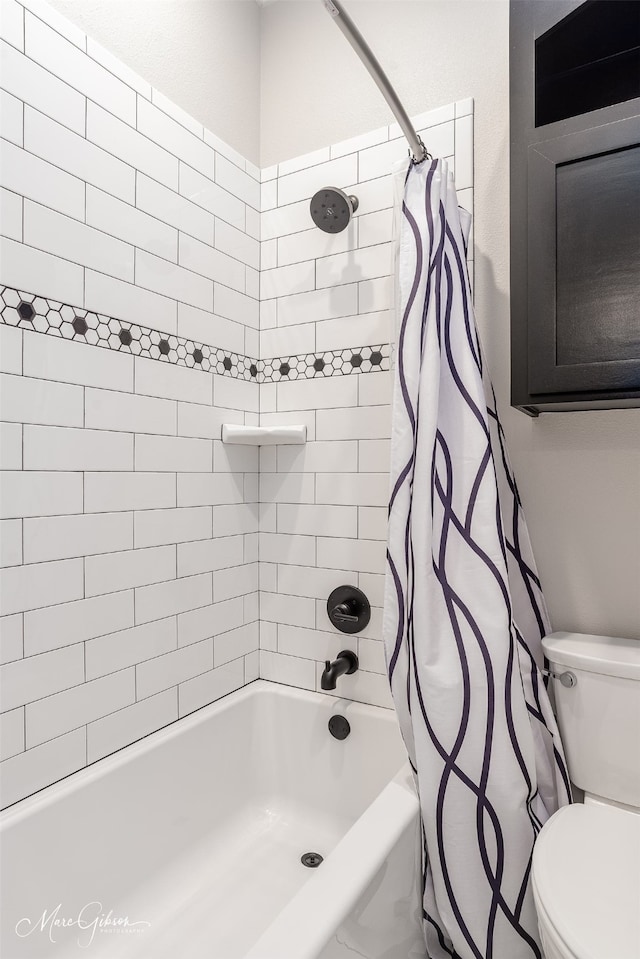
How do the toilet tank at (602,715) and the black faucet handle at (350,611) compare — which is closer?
the toilet tank at (602,715)

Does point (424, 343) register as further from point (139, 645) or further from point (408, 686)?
point (139, 645)

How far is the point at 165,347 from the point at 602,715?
1.45 m

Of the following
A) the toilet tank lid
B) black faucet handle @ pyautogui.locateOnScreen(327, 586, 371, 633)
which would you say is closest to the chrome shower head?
black faucet handle @ pyautogui.locateOnScreen(327, 586, 371, 633)

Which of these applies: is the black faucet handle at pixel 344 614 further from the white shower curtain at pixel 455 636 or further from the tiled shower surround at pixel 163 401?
the white shower curtain at pixel 455 636

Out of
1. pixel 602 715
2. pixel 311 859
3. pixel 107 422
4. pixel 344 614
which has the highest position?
pixel 107 422

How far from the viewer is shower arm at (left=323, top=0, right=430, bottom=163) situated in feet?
3.38

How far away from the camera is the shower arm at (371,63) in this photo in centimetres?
103

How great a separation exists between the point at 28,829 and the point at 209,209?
67.3 inches

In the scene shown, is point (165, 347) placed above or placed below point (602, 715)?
above

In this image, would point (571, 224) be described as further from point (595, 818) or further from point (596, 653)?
point (595, 818)

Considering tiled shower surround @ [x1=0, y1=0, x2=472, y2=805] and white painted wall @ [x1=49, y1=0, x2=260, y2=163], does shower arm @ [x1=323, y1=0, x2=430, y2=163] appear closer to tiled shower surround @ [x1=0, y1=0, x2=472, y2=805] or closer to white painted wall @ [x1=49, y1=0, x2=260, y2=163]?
tiled shower surround @ [x1=0, y1=0, x2=472, y2=805]

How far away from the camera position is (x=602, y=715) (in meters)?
1.28

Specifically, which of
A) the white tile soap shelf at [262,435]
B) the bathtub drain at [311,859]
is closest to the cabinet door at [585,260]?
the white tile soap shelf at [262,435]

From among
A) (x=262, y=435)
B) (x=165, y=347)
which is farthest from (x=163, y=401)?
(x=262, y=435)
